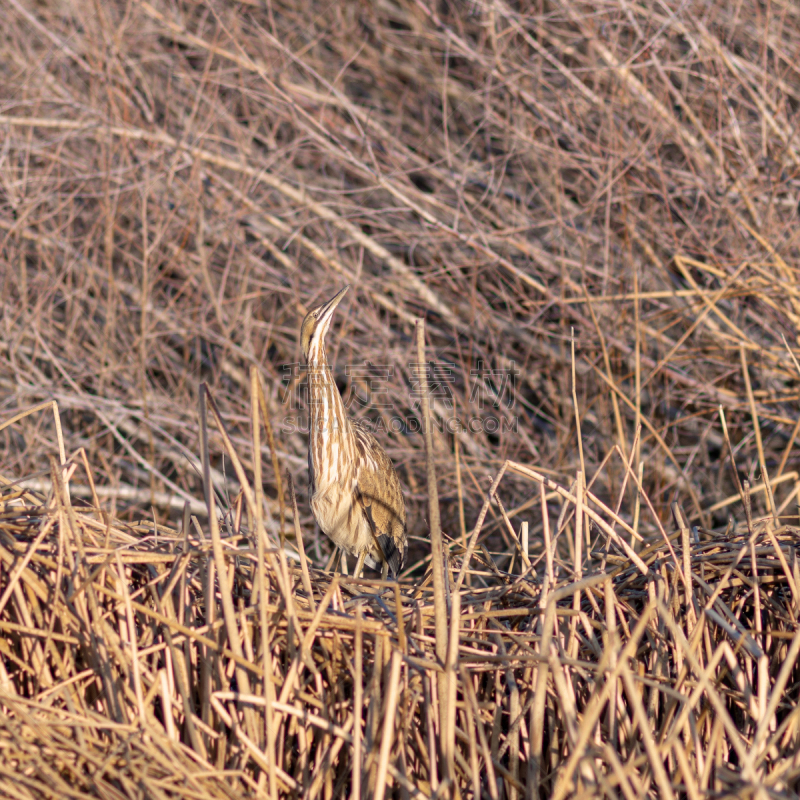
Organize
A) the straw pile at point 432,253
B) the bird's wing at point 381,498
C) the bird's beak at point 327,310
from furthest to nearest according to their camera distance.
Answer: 1. the straw pile at point 432,253
2. the bird's wing at point 381,498
3. the bird's beak at point 327,310

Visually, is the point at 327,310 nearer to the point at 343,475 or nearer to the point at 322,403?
the point at 322,403

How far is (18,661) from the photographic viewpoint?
1.19 meters

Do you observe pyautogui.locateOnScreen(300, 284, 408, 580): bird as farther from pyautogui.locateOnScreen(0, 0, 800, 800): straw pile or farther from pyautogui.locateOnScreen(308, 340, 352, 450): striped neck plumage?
pyautogui.locateOnScreen(0, 0, 800, 800): straw pile

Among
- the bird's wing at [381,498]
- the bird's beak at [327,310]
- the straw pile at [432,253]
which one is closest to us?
the bird's beak at [327,310]

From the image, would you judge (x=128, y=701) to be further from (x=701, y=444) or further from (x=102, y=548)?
(x=701, y=444)

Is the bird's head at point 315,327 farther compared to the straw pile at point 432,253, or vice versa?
the straw pile at point 432,253

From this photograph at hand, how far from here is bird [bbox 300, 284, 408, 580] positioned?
8.62 ft

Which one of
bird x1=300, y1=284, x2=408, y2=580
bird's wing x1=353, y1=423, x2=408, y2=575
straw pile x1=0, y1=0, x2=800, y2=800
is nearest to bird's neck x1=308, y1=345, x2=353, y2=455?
bird x1=300, y1=284, x2=408, y2=580

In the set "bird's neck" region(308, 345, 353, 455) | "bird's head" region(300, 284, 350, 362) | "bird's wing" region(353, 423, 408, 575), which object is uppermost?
"bird's head" region(300, 284, 350, 362)

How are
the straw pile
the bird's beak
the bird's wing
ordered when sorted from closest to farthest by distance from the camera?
the bird's beak
the bird's wing
the straw pile

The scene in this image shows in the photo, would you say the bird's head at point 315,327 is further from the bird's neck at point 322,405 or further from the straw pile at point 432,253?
the straw pile at point 432,253

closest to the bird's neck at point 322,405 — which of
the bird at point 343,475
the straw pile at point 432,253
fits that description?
the bird at point 343,475

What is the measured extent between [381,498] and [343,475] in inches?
7.5

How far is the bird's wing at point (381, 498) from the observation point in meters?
2.78
